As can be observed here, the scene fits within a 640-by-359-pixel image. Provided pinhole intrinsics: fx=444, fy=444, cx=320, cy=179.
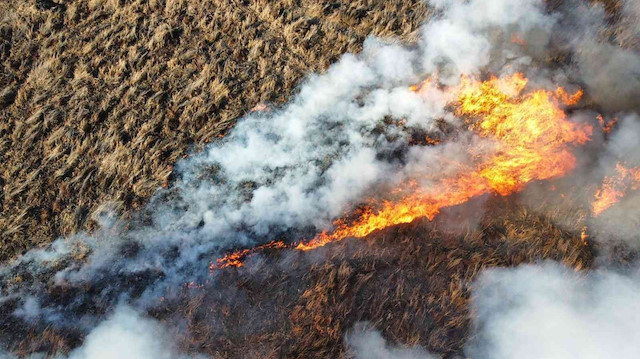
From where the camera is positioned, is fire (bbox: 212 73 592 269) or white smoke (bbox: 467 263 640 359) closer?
white smoke (bbox: 467 263 640 359)

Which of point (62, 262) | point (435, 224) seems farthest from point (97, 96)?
point (435, 224)

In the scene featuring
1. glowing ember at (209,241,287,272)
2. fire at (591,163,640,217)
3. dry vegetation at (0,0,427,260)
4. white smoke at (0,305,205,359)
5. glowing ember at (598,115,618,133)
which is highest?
dry vegetation at (0,0,427,260)

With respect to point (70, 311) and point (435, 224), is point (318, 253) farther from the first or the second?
point (70, 311)

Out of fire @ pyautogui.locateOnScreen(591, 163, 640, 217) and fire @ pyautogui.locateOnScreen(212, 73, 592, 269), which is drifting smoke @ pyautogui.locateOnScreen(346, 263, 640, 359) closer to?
fire @ pyautogui.locateOnScreen(591, 163, 640, 217)

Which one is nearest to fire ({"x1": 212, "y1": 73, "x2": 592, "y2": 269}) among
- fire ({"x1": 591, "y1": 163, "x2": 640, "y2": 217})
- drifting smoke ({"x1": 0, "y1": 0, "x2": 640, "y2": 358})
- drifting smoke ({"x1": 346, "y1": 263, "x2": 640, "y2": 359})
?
drifting smoke ({"x1": 0, "y1": 0, "x2": 640, "y2": 358})

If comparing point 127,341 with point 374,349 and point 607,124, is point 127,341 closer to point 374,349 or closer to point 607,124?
point 374,349

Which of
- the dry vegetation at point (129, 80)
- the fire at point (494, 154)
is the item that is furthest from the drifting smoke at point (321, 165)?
the dry vegetation at point (129, 80)

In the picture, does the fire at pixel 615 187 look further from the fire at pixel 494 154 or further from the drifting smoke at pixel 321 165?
the fire at pixel 494 154
